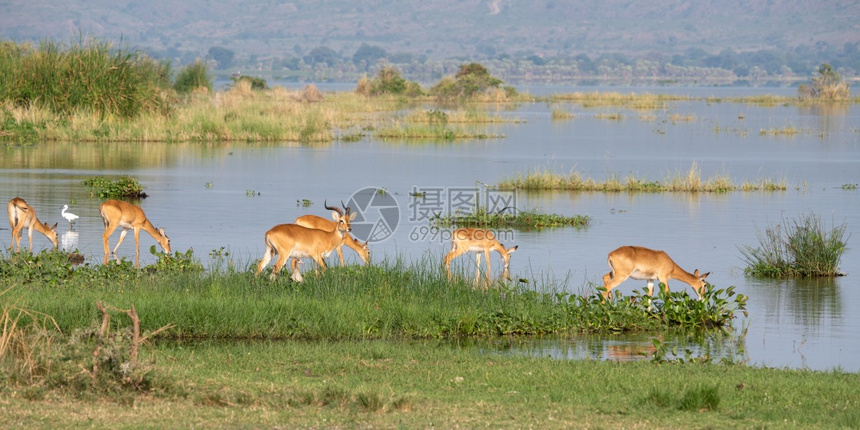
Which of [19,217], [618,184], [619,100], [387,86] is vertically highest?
[387,86]

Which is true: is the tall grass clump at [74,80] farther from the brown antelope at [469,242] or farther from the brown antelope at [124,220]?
the brown antelope at [469,242]

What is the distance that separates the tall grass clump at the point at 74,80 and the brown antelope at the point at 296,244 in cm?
3127

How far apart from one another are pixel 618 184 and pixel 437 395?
22.4 meters

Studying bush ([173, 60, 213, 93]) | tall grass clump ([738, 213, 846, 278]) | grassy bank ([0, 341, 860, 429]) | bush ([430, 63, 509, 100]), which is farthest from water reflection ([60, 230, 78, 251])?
bush ([430, 63, 509, 100])

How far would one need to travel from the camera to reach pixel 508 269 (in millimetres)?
17953

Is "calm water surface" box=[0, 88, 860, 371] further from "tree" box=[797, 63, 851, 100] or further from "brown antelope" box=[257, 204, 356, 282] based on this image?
"tree" box=[797, 63, 851, 100]

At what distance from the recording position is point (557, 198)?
29.3 metres

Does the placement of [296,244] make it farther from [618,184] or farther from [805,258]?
[618,184]

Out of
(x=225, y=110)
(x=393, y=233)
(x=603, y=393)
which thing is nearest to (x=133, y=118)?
(x=225, y=110)

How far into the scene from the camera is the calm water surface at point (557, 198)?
52.7ft

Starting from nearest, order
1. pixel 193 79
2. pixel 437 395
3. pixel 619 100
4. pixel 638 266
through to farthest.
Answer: pixel 437 395 → pixel 638 266 → pixel 193 79 → pixel 619 100

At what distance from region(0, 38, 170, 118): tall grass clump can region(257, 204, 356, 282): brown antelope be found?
3127 centimetres

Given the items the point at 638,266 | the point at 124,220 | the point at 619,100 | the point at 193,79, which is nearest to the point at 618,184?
the point at 124,220

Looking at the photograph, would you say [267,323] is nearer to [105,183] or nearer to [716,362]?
[716,362]
